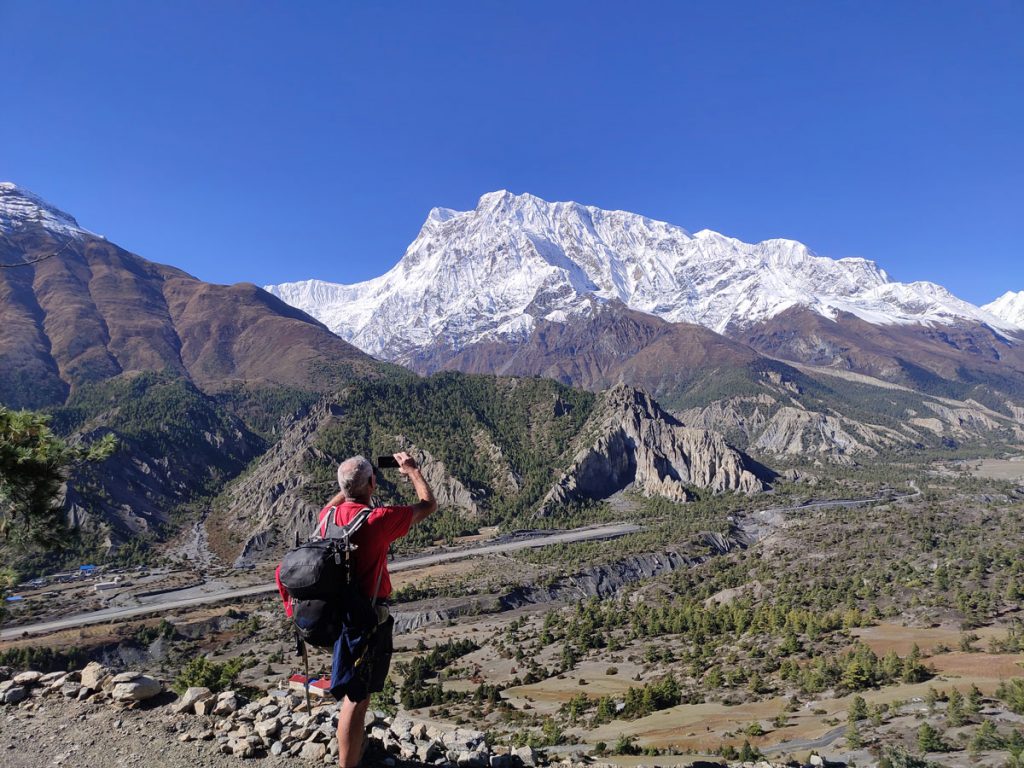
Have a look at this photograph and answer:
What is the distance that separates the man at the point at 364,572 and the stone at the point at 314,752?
282cm

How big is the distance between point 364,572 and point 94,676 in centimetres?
902

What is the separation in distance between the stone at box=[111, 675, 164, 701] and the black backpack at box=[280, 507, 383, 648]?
274 inches

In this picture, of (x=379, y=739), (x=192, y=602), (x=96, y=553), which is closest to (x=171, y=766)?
(x=379, y=739)

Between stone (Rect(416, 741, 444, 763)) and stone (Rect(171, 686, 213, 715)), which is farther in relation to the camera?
stone (Rect(171, 686, 213, 715))

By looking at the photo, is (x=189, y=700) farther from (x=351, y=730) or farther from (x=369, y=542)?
(x=369, y=542)

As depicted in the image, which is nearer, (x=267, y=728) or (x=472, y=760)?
(x=267, y=728)

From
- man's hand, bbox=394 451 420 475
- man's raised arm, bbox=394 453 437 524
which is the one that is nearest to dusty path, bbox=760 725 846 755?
man's raised arm, bbox=394 453 437 524

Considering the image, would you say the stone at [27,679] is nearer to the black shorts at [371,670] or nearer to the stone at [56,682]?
the stone at [56,682]

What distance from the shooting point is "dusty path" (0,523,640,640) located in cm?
5919

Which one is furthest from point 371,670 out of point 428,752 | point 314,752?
point 428,752

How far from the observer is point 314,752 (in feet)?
28.9

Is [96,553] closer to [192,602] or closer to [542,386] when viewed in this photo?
[192,602]

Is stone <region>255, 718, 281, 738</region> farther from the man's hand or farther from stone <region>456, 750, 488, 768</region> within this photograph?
the man's hand

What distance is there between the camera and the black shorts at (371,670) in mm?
6195
